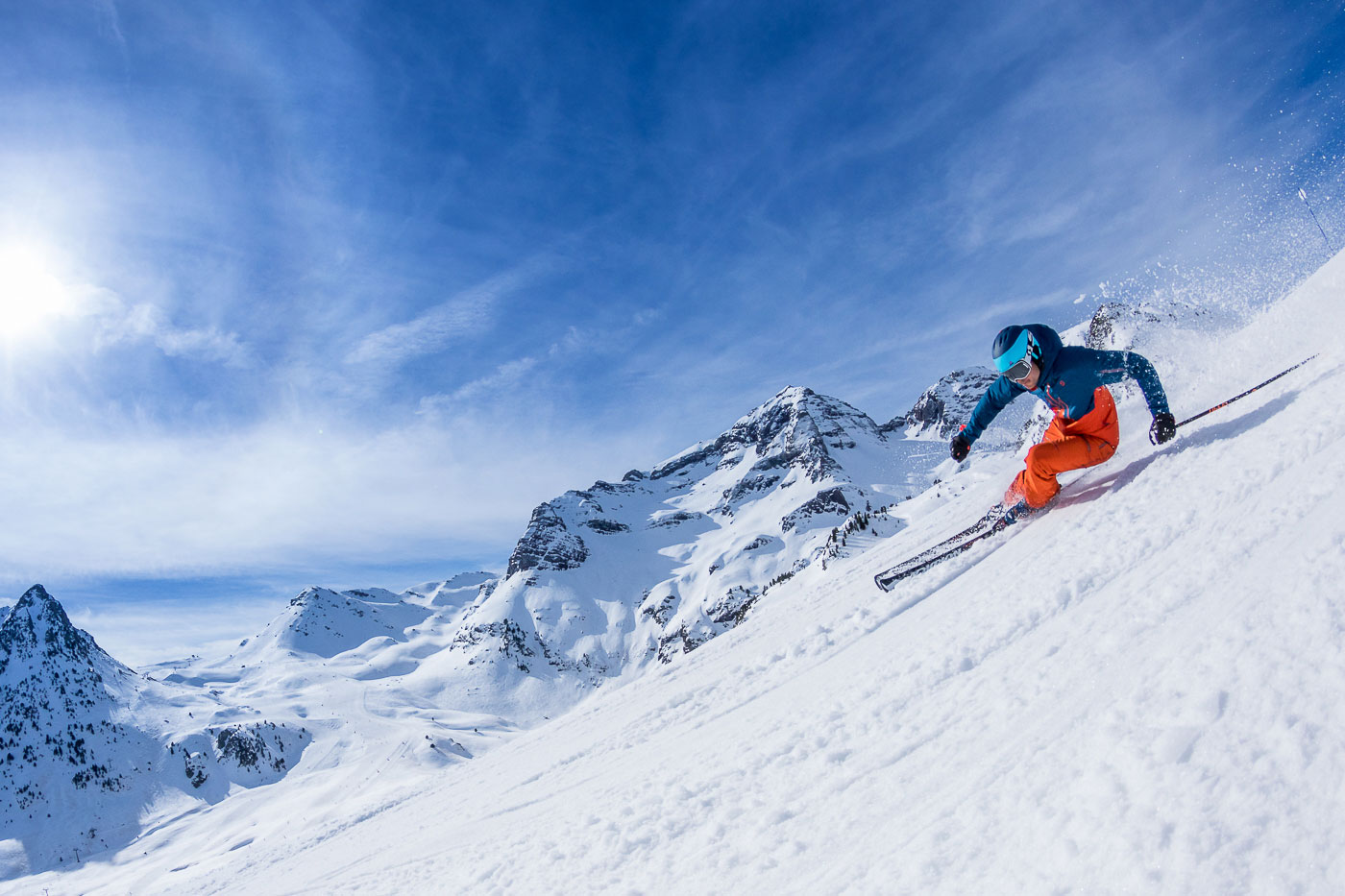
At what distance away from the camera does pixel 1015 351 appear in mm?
5934

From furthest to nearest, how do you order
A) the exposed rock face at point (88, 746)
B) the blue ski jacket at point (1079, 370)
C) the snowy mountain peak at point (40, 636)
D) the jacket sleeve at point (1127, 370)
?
the snowy mountain peak at point (40, 636) < the exposed rock face at point (88, 746) < the blue ski jacket at point (1079, 370) < the jacket sleeve at point (1127, 370)

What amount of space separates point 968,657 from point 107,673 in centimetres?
25750

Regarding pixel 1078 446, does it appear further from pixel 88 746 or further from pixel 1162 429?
pixel 88 746

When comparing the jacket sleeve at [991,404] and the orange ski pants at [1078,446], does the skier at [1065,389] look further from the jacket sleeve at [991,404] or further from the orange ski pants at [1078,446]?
the jacket sleeve at [991,404]

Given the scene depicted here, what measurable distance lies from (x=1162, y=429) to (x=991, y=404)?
171cm

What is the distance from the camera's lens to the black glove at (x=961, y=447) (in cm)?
721

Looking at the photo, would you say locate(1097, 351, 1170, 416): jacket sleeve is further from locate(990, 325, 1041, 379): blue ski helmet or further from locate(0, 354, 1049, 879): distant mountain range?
locate(0, 354, 1049, 879): distant mountain range

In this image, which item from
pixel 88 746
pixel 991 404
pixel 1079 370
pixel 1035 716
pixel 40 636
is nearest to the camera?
pixel 1035 716

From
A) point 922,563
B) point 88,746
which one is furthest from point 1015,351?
point 88,746

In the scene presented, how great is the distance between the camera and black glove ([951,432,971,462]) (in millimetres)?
7207

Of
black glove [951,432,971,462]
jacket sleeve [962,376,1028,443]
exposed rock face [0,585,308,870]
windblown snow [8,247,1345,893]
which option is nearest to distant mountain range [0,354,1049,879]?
exposed rock face [0,585,308,870]

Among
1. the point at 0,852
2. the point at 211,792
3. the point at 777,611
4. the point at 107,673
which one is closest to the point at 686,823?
the point at 777,611

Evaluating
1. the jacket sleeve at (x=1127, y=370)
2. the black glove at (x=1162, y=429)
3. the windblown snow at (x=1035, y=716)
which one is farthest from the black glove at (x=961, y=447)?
the black glove at (x=1162, y=429)

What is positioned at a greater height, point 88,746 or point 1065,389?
point 88,746
